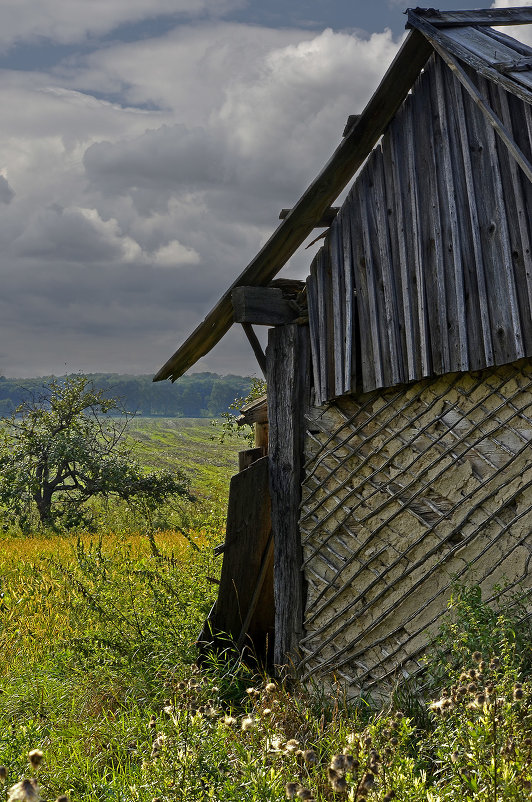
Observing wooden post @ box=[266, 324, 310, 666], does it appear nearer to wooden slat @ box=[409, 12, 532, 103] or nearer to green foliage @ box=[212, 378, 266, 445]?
wooden slat @ box=[409, 12, 532, 103]

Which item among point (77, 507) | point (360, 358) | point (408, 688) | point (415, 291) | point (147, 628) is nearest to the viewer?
point (408, 688)

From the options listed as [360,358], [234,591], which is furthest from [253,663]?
[360,358]

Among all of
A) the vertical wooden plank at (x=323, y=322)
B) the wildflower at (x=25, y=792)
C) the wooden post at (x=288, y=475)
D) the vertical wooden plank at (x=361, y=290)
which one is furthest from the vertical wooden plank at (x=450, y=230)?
the wildflower at (x=25, y=792)

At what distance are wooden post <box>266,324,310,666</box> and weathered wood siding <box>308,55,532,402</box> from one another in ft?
0.75

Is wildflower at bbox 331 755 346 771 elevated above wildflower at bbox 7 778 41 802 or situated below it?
above

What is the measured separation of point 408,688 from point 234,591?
2.07 m

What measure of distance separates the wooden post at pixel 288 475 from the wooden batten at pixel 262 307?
0.43ft

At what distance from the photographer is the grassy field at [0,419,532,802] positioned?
3.04 m

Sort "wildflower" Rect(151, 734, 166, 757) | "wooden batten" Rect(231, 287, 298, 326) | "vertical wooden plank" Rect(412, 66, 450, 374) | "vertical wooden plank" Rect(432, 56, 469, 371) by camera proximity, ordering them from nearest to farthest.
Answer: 1. "wildflower" Rect(151, 734, 166, 757)
2. "vertical wooden plank" Rect(432, 56, 469, 371)
3. "vertical wooden plank" Rect(412, 66, 450, 374)
4. "wooden batten" Rect(231, 287, 298, 326)

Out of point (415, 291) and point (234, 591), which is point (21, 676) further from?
point (415, 291)

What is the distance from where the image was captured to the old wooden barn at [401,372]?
17.3 feet

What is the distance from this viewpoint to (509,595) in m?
5.11

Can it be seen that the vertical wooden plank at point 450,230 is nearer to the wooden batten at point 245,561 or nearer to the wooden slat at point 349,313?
the wooden slat at point 349,313

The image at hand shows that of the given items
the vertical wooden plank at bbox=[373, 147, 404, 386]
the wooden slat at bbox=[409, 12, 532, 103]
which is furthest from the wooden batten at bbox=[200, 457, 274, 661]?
the wooden slat at bbox=[409, 12, 532, 103]
